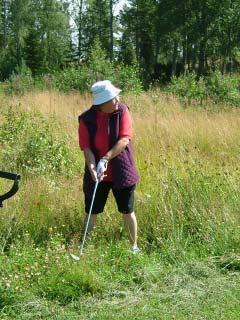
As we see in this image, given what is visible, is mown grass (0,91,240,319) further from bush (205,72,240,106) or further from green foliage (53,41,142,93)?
green foliage (53,41,142,93)

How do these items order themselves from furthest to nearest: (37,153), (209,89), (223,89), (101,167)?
1. (209,89)
2. (223,89)
3. (37,153)
4. (101,167)

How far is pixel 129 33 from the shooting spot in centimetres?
5428

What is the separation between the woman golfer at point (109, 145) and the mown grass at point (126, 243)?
17.7 inches

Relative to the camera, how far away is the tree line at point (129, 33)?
4456cm

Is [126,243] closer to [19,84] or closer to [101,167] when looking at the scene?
[101,167]

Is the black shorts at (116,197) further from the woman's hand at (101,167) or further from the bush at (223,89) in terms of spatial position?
the bush at (223,89)

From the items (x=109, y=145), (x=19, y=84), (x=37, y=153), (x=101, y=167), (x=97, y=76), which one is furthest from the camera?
(x=19, y=84)

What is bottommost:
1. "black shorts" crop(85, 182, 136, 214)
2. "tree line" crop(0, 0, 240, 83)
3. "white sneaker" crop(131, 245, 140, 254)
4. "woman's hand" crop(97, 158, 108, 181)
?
"white sneaker" crop(131, 245, 140, 254)

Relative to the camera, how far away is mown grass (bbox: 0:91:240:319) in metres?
3.81

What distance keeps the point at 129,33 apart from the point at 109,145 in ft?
169

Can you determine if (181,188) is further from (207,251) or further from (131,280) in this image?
(131,280)

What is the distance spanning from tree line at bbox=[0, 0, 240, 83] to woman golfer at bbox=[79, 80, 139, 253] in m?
39.4

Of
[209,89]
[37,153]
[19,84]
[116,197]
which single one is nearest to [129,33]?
[19,84]

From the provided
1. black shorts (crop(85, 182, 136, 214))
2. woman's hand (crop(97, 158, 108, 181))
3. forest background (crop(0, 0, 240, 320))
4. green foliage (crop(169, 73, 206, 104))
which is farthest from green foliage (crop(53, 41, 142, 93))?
woman's hand (crop(97, 158, 108, 181))
